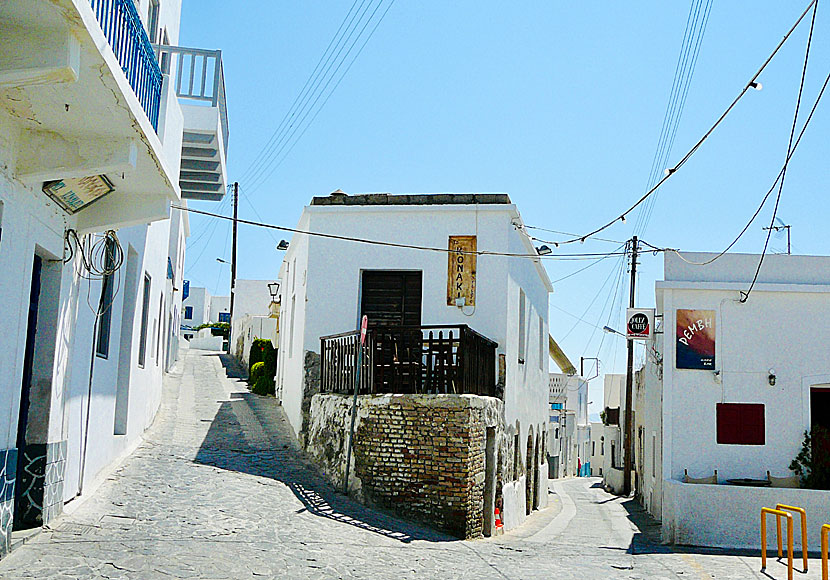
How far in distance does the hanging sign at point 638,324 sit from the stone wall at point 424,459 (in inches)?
259

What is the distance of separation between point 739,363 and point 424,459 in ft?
24.2

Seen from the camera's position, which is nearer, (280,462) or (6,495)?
(6,495)

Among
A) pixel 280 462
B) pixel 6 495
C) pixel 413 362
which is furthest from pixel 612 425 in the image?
pixel 6 495

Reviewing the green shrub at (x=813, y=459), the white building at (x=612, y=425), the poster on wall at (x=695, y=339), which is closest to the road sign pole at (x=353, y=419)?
the poster on wall at (x=695, y=339)

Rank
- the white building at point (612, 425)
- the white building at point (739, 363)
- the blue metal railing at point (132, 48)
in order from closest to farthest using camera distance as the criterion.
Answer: the blue metal railing at point (132, 48)
the white building at point (739, 363)
the white building at point (612, 425)

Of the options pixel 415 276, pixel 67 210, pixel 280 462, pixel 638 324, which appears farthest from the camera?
pixel 638 324

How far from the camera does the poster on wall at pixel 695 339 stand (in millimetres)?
16031

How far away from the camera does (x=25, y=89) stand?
6309 millimetres

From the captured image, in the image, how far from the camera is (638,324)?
1833cm

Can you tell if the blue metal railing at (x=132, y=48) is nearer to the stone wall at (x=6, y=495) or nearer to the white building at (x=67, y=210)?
the white building at (x=67, y=210)

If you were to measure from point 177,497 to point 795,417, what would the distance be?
11561 millimetres

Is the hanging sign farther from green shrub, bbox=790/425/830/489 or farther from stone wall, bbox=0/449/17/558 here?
stone wall, bbox=0/449/17/558

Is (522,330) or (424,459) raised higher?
(522,330)

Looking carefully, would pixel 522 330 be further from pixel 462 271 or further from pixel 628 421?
pixel 628 421
